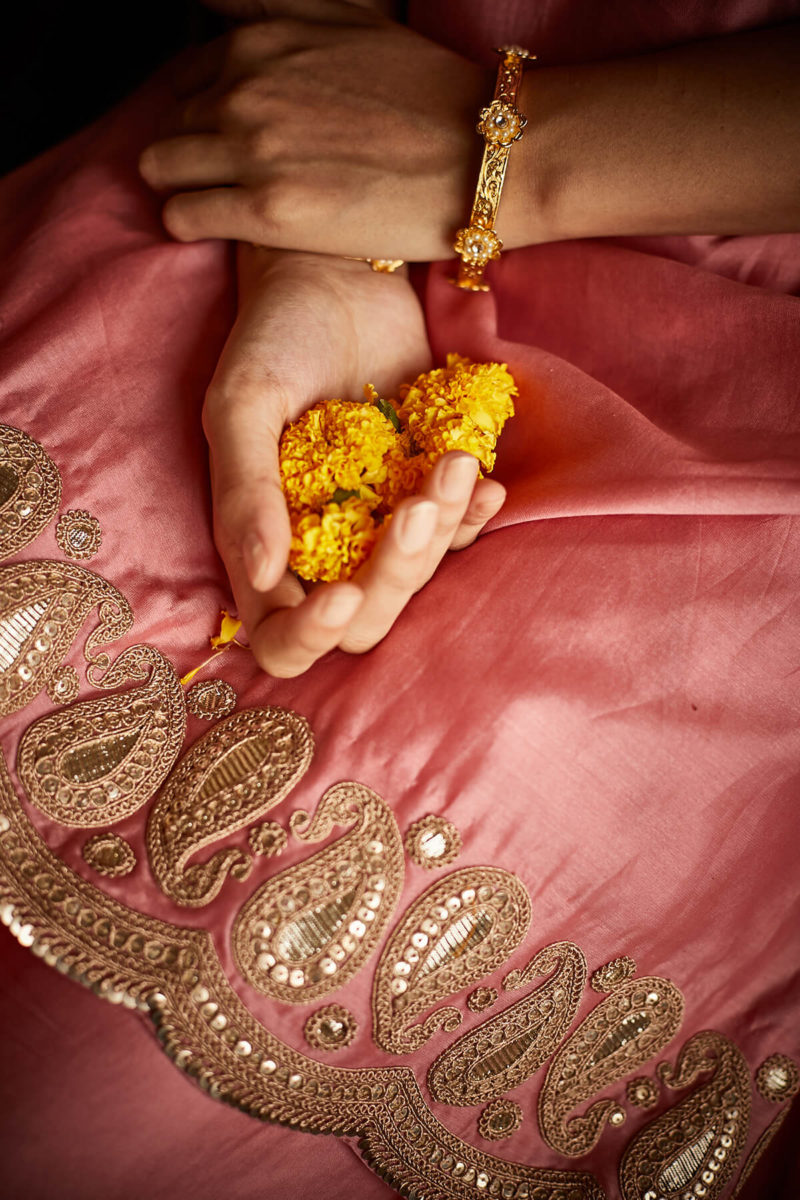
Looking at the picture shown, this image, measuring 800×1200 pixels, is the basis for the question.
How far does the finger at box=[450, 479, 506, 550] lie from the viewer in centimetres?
81

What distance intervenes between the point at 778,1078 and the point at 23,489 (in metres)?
1.13

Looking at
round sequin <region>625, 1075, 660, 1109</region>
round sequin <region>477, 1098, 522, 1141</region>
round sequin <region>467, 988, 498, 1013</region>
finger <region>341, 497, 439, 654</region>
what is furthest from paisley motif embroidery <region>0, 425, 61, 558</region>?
round sequin <region>625, 1075, 660, 1109</region>

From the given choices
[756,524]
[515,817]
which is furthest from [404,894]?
[756,524]

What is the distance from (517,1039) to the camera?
0.80 metres

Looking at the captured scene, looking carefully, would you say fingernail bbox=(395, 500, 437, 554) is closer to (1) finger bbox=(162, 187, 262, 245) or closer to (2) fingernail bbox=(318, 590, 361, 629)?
(2) fingernail bbox=(318, 590, 361, 629)

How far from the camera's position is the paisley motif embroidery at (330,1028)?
0.75 meters

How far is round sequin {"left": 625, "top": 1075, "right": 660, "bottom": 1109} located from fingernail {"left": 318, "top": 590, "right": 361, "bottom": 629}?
0.62m

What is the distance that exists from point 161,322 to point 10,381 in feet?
0.73

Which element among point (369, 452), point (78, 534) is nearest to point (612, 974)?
point (369, 452)

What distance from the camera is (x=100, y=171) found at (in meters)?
1.21

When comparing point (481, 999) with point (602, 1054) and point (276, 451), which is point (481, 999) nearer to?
point (602, 1054)

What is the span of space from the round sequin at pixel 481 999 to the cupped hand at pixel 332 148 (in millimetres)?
949

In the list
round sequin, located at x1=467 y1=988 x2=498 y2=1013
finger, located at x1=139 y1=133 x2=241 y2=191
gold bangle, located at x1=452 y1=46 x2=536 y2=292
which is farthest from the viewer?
finger, located at x1=139 y1=133 x2=241 y2=191

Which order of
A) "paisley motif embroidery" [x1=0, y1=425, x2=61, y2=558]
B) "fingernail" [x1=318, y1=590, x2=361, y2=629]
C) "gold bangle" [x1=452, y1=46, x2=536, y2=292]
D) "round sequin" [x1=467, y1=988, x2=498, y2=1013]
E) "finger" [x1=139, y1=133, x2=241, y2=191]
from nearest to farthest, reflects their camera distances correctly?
"fingernail" [x1=318, y1=590, x2=361, y2=629], "round sequin" [x1=467, y1=988, x2=498, y2=1013], "paisley motif embroidery" [x1=0, y1=425, x2=61, y2=558], "gold bangle" [x1=452, y1=46, x2=536, y2=292], "finger" [x1=139, y1=133, x2=241, y2=191]
